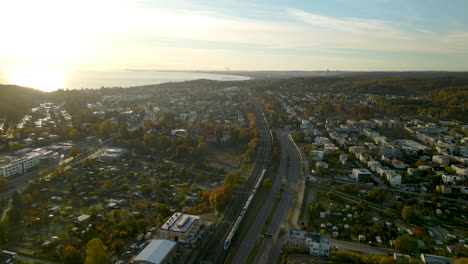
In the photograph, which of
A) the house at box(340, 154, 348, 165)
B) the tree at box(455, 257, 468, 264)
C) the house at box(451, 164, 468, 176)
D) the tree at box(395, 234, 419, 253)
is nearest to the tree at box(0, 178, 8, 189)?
the tree at box(395, 234, 419, 253)

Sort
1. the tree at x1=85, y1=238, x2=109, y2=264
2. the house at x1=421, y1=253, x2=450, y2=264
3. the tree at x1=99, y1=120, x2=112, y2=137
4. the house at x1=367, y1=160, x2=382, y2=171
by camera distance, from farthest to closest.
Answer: the tree at x1=99, y1=120, x2=112, y2=137 → the house at x1=367, y1=160, x2=382, y2=171 → the house at x1=421, y1=253, x2=450, y2=264 → the tree at x1=85, y1=238, x2=109, y2=264

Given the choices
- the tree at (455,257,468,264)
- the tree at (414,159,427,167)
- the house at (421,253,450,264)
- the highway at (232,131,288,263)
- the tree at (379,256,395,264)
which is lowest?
the highway at (232,131,288,263)

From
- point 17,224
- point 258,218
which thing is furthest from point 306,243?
point 17,224

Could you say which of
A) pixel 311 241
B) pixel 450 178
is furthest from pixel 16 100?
pixel 450 178

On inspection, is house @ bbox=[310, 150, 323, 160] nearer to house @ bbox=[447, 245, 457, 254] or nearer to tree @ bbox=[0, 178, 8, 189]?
house @ bbox=[447, 245, 457, 254]

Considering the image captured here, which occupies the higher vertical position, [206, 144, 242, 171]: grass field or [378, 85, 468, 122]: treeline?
[378, 85, 468, 122]: treeline

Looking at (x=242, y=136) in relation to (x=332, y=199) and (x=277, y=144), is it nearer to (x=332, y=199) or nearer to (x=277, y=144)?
(x=277, y=144)
